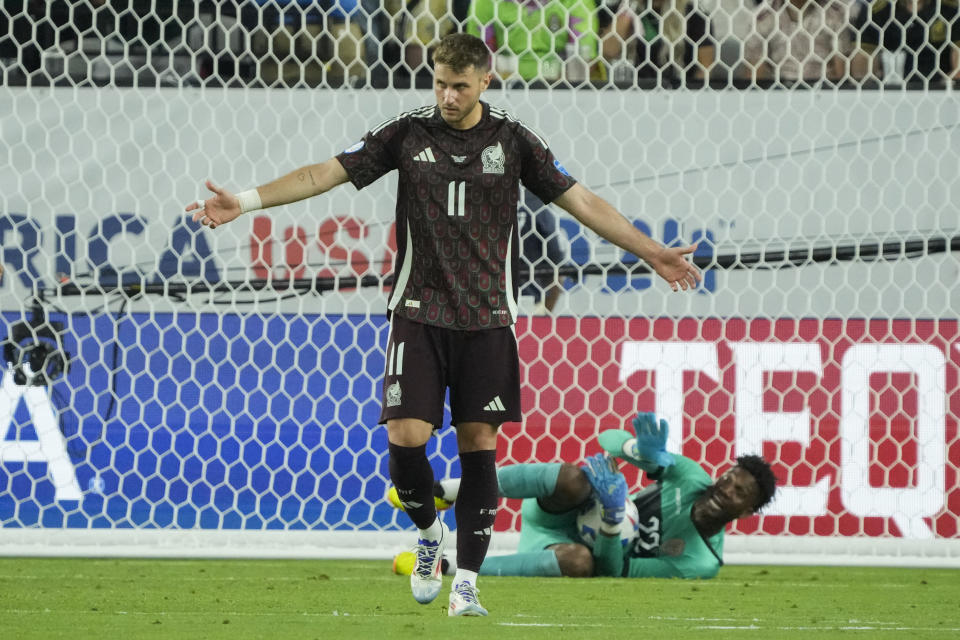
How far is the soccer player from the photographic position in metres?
3.24

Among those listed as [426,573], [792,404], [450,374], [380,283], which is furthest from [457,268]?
[792,404]

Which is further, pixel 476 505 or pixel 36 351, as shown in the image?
pixel 36 351

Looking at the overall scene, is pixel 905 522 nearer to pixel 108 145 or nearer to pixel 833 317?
pixel 833 317

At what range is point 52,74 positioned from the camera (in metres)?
5.46

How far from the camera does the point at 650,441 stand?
469 centimetres

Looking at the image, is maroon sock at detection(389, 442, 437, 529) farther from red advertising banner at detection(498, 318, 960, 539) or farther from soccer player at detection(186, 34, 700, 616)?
red advertising banner at detection(498, 318, 960, 539)

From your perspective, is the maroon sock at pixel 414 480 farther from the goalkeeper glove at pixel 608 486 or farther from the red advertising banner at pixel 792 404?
the red advertising banner at pixel 792 404

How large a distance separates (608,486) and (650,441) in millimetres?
233

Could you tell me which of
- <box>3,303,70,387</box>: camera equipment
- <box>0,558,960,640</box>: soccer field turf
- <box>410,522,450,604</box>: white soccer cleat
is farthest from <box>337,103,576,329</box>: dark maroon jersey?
<box>3,303,70,387</box>: camera equipment

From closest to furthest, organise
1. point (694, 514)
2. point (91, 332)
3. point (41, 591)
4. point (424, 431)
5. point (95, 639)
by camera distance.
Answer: point (95, 639), point (424, 431), point (41, 591), point (694, 514), point (91, 332)

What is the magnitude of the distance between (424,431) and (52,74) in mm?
2992

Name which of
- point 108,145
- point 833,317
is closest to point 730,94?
point 833,317

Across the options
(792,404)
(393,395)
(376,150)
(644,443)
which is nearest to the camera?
(393,395)

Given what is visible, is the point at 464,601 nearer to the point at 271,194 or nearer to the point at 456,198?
the point at 456,198
